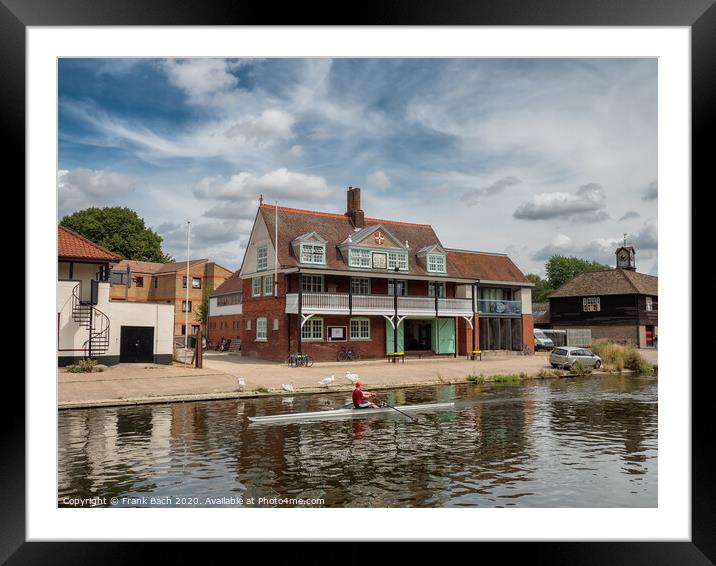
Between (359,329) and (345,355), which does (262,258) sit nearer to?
(359,329)

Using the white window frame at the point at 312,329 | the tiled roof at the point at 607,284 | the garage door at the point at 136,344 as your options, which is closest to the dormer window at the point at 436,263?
the white window frame at the point at 312,329

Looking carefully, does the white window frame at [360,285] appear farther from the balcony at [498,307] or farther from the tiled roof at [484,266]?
the balcony at [498,307]

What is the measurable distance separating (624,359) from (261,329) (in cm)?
1805

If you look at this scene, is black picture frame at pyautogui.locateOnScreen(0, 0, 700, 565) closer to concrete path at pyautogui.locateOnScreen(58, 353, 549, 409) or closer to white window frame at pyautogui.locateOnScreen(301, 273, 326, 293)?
concrete path at pyautogui.locateOnScreen(58, 353, 549, 409)

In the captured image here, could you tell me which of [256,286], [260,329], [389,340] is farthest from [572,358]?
[256,286]

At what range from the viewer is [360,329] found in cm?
2911

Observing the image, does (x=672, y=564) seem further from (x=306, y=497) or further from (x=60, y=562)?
(x=60, y=562)

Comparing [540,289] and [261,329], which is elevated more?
[540,289]

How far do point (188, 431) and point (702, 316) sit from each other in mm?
10248

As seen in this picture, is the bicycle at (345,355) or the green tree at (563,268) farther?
the green tree at (563,268)

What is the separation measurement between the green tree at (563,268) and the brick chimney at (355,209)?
1722 cm

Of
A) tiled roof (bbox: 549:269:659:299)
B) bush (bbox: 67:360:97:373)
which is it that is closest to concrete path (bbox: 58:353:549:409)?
bush (bbox: 67:360:97:373)
